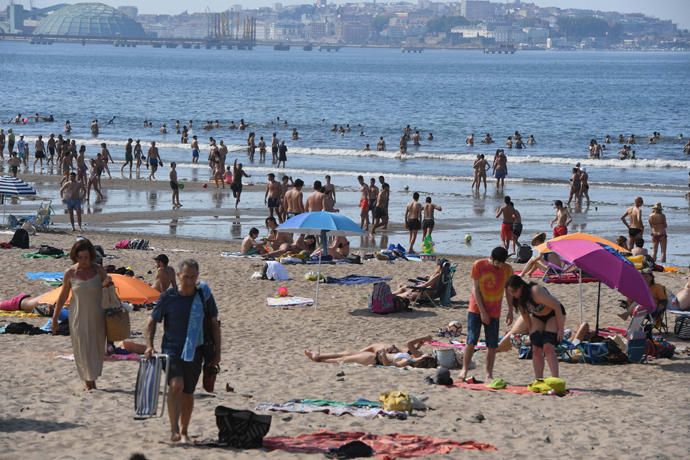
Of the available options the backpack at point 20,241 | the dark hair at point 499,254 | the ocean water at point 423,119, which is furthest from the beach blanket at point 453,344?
the ocean water at point 423,119

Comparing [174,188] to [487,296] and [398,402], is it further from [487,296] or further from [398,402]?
[398,402]

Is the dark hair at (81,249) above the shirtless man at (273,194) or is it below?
above

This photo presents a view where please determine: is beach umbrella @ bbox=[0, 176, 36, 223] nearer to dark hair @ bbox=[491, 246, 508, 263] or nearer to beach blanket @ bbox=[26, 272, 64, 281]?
beach blanket @ bbox=[26, 272, 64, 281]

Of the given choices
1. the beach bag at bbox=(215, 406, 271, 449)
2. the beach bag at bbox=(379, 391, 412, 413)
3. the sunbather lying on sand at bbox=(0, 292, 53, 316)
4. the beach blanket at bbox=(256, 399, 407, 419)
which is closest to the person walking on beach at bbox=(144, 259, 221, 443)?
the beach bag at bbox=(215, 406, 271, 449)

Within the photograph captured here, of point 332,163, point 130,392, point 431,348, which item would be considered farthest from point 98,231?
point 332,163

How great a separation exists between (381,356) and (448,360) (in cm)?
67

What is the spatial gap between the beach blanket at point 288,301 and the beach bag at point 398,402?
5.77m

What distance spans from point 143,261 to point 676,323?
845 cm

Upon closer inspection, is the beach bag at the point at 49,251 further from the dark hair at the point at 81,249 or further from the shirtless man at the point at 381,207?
the dark hair at the point at 81,249

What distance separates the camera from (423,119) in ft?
252

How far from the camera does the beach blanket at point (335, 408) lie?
9695mm

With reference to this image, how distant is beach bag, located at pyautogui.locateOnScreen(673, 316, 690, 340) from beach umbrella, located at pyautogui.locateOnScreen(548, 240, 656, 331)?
65.2 inches

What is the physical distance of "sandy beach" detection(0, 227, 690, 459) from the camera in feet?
28.7

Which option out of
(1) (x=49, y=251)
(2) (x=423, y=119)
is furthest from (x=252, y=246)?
(2) (x=423, y=119)
